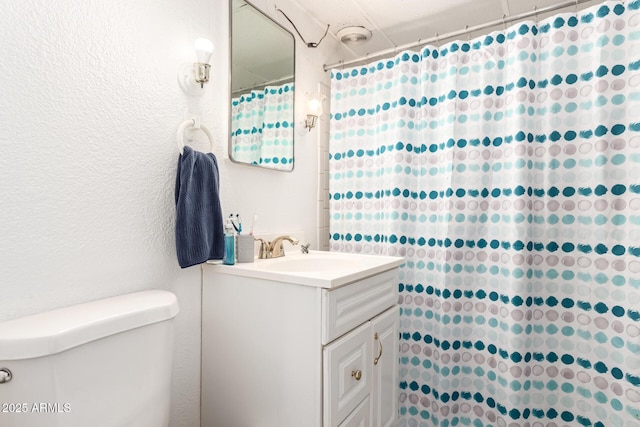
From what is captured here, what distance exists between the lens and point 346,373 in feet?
3.50

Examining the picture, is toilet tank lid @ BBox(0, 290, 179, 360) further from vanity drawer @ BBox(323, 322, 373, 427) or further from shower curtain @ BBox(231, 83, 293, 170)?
shower curtain @ BBox(231, 83, 293, 170)

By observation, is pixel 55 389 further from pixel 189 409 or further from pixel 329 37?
pixel 329 37

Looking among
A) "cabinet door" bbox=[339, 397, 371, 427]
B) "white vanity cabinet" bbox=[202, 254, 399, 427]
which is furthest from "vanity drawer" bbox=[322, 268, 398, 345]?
A: "cabinet door" bbox=[339, 397, 371, 427]

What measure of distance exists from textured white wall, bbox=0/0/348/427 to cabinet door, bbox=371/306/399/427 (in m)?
0.69

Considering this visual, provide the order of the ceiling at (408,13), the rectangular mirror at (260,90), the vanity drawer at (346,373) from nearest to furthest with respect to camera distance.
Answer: the vanity drawer at (346,373)
the rectangular mirror at (260,90)
the ceiling at (408,13)

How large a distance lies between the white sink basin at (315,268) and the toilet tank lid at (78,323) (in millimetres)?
275

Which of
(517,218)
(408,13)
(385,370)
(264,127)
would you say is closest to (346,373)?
(385,370)

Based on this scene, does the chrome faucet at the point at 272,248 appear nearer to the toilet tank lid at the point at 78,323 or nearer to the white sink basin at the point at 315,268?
the white sink basin at the point at 315,268

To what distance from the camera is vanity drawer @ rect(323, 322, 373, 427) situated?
0.98 metres

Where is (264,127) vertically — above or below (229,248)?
above

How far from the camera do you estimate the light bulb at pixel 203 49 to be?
3.71 feet

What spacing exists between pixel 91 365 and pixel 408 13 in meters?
2.12

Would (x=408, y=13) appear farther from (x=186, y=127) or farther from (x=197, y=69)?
(x=186, y=127)

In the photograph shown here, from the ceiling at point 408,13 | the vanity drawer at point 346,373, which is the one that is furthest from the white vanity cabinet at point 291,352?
the ceiling at point 408,13
